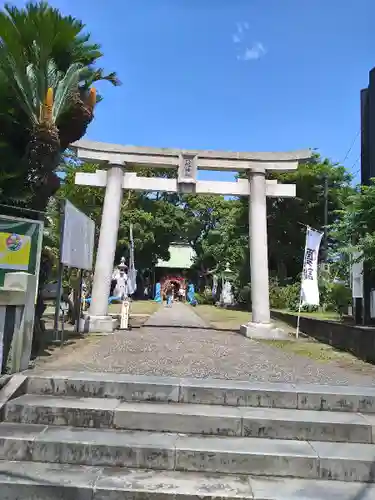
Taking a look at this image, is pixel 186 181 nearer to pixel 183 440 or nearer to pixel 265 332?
pixel 265 332

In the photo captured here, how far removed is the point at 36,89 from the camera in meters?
8.66

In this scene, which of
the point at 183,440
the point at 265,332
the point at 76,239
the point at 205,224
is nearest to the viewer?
the point at 183,440

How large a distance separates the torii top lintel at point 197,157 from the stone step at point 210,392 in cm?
904

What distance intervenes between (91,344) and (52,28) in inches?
260

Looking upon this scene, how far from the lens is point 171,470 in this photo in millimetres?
4398

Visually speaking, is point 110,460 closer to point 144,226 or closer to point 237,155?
point 237,155

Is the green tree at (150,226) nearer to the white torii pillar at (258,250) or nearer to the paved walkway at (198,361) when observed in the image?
the white torii pillar at (258,250)

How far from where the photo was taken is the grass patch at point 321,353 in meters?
8.57

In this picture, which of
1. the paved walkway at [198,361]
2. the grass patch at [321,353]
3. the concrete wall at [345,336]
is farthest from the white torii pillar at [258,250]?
the paved walkway at [198,361]

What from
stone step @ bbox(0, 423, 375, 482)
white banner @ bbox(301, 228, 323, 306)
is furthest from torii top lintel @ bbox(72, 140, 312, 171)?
stone step @ bbox(0, 423, 375, 482)

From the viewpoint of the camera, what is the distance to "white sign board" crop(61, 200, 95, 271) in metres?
9.20

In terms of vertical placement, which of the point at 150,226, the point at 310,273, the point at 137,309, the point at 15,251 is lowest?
the point at 137,309

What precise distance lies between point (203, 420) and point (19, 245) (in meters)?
3.93

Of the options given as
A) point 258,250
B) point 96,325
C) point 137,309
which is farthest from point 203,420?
point 137,309
